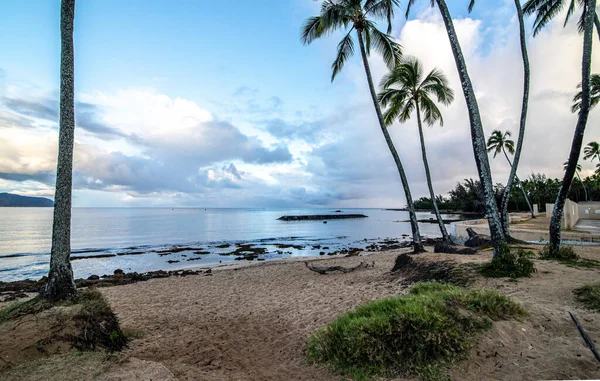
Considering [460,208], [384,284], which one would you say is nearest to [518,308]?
[384,284]

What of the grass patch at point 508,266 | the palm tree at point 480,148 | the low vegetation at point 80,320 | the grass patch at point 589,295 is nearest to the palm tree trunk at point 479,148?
the palm tree at point 480,148

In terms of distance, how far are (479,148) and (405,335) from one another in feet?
19.8

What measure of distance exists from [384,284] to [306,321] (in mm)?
3548

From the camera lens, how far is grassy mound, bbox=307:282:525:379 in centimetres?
385

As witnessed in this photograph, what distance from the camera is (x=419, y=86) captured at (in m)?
16.3

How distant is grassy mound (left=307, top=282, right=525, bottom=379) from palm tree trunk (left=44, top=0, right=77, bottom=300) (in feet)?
14.7

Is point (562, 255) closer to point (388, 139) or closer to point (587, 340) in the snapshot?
point (587, 340)

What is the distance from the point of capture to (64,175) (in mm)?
5715

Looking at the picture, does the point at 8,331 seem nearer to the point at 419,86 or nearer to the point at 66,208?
the point at 66,208

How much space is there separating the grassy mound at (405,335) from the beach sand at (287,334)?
0.59 ft

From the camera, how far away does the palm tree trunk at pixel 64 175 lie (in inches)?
215

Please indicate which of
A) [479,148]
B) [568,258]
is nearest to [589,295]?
[568,258]

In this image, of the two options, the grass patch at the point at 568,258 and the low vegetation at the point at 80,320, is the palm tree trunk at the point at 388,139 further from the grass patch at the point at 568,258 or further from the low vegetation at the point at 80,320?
the low vegetation at the point at 80,320

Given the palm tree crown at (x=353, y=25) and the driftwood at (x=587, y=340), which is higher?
the palm tree crown at (x=353, y=25)
